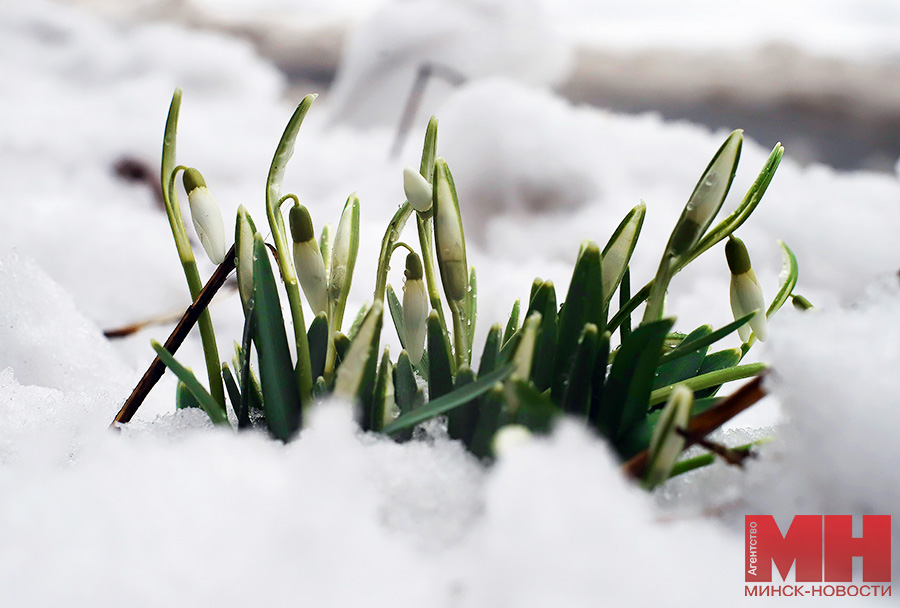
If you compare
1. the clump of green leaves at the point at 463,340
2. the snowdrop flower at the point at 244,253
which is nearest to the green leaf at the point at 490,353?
the clump of green leaves at the point at 463,340

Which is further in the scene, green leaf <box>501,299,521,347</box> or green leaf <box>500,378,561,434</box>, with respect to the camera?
green leaf <box>501,299,521,347</box>

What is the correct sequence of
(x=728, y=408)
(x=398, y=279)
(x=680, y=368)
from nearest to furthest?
1. (x=728, y=408)
2. (x=680, y=368)
3. (x=398, y=279)

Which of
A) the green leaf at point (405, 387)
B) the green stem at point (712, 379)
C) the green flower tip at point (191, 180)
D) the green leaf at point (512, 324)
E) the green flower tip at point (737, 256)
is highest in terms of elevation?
the green flower tip at point (191, 180)

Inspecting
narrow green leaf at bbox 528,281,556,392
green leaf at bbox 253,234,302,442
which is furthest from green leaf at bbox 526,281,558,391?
green leaf at bbox 253,234,302,442

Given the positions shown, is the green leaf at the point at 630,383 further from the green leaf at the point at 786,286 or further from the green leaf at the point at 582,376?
the green leaf at the point at 786,286

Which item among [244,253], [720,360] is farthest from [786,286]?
[244,253]

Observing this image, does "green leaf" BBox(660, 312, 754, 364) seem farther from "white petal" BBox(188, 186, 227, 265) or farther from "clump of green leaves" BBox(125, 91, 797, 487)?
"white petal" BBox(188, 186, 227, 265)

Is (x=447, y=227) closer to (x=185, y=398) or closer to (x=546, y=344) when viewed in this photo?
(x=546, y=344)
